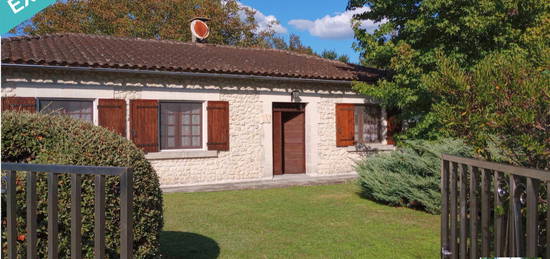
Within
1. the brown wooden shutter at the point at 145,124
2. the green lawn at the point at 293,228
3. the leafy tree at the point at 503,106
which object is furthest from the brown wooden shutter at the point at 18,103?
the leafy tree at the point at 503,106

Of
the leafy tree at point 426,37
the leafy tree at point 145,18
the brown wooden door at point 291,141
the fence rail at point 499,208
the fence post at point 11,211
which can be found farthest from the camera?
the leafy tree at point 145,18

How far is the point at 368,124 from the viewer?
44.4 ft

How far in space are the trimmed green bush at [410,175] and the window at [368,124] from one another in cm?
439

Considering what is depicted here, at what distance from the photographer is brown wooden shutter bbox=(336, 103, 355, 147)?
42.0 feet

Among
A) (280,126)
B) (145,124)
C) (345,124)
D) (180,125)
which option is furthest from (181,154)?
(345,124)

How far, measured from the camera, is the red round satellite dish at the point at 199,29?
15000mm

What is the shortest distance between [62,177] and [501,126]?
3.32m

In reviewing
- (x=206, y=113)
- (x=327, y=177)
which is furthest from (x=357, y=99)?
(x=206, y=113)

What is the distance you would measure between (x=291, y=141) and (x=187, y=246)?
7.77 m

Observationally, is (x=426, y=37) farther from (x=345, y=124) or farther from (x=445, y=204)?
(x=445, y=204)

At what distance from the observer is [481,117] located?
3562 millimetres

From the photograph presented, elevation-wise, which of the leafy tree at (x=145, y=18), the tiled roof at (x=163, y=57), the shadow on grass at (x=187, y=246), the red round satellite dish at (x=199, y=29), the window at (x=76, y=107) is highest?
the leafy tree at (x=145, y=18)

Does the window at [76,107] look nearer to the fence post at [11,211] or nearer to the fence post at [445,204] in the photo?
the fence post at [11,211]

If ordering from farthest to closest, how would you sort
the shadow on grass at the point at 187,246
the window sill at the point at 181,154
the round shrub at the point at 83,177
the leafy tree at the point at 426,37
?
the window sill at the point at 181,154, the leafy tree at the point at 426,37, the shadow on grass at the point at 187,246, the round shrub at the point at 83,177
